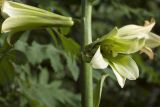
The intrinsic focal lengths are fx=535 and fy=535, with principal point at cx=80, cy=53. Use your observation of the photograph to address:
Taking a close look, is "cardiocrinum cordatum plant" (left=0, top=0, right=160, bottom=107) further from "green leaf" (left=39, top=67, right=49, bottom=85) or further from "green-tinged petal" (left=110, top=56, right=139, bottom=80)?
"green leaf" (left=39, top=67, right=49, bottom=85)

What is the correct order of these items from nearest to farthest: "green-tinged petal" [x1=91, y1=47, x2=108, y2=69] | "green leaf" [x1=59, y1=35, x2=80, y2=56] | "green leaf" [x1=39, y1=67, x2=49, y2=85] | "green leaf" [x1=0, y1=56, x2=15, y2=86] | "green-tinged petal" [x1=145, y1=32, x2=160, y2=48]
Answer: "green-tinged petal" [x1=91, y1=47, x2=108, y2=69]
"green-tinged petal" [x1=145, y1=32, x2=160, y2=48]
"green leaf" [x1=59, y1=35, x2=80, y2=56]
"green leaf" [x1=0, y1=56, x2=15, y2=86]
"green leaf" [x1=39, y1=67, x2=49, y2=85]

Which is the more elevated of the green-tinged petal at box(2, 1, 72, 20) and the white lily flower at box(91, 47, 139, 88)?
the green-tinged petal at box(2, 1, 72, 20)

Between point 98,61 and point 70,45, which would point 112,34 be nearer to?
point 98,61

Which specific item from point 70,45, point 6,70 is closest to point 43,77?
point 6,70

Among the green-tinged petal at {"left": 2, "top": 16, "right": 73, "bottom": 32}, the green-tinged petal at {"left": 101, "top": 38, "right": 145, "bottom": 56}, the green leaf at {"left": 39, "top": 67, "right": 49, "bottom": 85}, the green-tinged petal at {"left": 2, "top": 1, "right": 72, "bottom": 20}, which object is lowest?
the green leaf at {"left": 39, "top": 67, "right": 49, "bottom": 85}

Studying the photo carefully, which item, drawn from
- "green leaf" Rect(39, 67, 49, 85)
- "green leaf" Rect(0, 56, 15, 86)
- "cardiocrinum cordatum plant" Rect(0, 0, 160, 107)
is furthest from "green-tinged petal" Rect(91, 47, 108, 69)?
"green leaf" Rect(39, 67, 49, 85)
